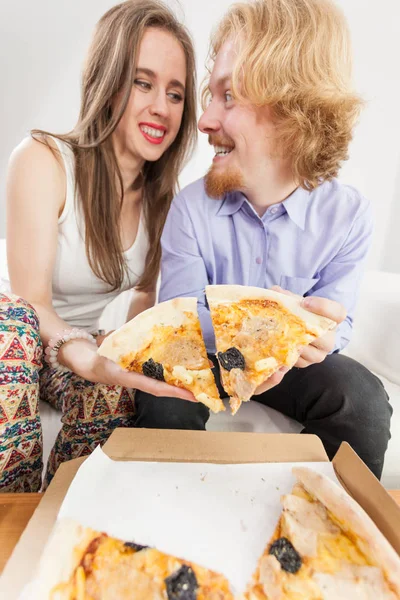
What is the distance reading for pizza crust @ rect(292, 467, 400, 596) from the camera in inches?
25.5

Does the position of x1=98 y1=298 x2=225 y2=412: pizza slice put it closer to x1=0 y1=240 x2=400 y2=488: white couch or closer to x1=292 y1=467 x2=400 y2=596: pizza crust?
x1=292 y1=467 x2=400 y2=596: pizza crust

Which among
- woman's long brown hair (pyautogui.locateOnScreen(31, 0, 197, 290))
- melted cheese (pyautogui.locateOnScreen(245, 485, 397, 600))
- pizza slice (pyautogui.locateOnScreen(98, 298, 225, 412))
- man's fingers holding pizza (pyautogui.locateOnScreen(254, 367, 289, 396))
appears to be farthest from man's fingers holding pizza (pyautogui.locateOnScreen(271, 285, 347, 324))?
woman's long brown hair (pyautogui.locateOnScreen(31, 0, 197, 290))

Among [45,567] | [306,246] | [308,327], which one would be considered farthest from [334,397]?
[45,567]

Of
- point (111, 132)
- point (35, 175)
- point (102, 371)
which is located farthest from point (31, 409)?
point (111, 132)

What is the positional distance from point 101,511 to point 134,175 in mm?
1049

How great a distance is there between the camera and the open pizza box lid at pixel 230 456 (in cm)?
73

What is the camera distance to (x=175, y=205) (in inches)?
52.8

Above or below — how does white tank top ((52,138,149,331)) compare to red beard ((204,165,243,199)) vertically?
below

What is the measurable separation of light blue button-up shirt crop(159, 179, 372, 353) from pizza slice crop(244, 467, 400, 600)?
55cm

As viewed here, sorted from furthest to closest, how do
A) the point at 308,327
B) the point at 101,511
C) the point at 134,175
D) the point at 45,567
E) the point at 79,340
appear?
the point at 134,175
the point at 79,340
the point at 308,327
the point at 101,511
the point at 45,567

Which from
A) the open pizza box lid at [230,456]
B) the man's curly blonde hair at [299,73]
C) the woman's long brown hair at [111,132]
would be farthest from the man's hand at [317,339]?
the woman's long brown hair at [111,132]

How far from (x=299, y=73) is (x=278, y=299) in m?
0.61

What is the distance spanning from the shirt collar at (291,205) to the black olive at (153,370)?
21.0 inches

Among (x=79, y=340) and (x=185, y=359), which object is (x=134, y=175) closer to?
(x=79, y=340)
